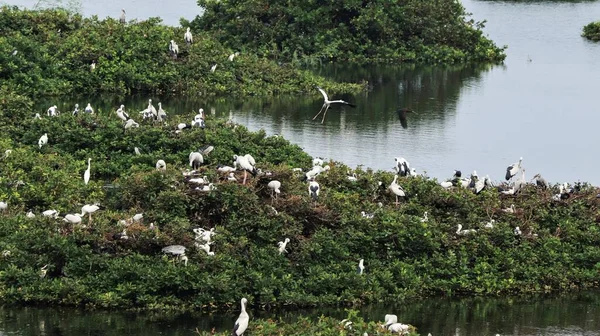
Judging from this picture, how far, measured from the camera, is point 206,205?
70.0 ft

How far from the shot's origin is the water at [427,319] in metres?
18.8

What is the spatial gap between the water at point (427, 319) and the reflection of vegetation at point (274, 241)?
0.78 ft

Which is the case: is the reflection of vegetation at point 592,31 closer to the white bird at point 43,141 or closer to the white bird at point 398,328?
the white bird at point 43,141

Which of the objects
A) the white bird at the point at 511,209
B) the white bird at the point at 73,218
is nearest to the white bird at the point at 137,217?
→ the white bird at the point at 73,218

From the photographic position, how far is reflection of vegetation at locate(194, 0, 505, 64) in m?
43.8

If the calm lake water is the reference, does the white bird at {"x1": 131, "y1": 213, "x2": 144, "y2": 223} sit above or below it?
above

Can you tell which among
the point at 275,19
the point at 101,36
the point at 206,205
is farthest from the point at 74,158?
the point at 275,19

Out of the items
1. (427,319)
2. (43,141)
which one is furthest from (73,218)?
(43,141)

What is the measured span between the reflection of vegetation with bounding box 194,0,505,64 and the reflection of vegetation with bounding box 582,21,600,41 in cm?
1272

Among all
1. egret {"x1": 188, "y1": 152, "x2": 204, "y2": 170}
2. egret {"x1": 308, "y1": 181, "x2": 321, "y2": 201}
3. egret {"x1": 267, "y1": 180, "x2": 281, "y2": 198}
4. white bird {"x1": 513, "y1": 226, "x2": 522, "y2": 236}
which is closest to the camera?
egret {"x1": 267, "y1": 180, "x2": 281, "y2": 198}

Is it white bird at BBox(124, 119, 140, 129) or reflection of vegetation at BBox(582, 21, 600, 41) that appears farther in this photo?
reflection of vegetation at BBox(582, 21, 600, 41)

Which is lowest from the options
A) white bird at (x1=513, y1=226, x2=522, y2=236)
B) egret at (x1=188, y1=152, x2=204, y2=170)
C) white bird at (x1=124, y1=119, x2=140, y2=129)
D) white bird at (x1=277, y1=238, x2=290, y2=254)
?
white bird at (x1=513, y1=226, x2=522, y2=236)

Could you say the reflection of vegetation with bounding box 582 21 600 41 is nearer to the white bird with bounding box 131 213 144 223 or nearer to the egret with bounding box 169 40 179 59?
the egret with bounding box 169 40 179 59

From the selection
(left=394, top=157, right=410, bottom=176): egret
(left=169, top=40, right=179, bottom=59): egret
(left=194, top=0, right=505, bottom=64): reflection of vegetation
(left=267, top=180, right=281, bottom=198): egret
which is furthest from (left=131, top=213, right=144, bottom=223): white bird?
(left=194, top=0, right=505, bottom=64): reflection of vegetation
